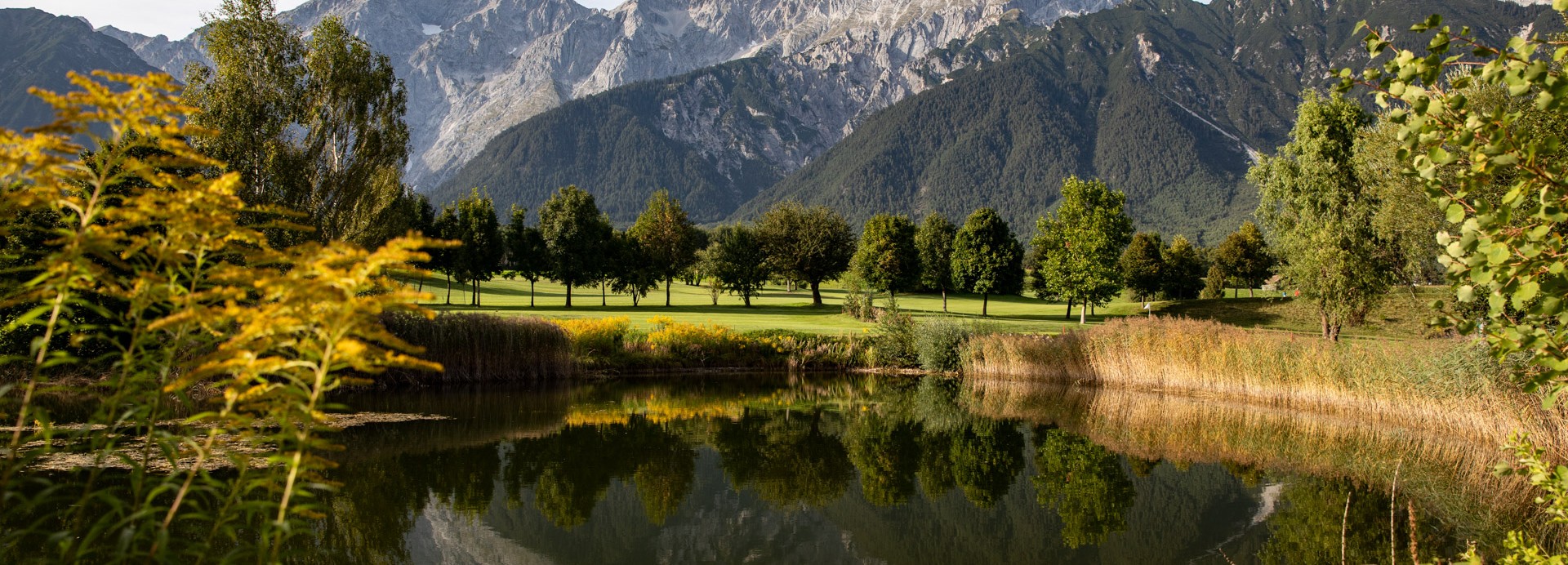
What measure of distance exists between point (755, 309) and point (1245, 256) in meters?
39.2

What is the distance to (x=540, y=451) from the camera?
15.2 m

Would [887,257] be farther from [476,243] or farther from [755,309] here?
[476,243]

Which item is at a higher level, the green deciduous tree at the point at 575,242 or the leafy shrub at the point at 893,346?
the green deciduous tree at the point at 575,242

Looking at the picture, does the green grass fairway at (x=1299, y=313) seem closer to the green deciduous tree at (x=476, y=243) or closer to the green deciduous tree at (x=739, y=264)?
the green deciduous tree at (x=739, y=264)

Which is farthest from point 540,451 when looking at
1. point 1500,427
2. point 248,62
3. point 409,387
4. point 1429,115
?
point 248,62

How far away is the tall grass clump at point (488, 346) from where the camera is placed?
2377 cm

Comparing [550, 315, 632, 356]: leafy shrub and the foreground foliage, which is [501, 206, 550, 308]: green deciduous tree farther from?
the foreground foliage

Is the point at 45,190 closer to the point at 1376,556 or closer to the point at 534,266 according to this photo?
the point at 1376,556

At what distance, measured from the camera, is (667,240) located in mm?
57844

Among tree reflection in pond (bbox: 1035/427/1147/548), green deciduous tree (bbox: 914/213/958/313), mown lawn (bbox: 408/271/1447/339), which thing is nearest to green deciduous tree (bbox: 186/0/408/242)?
mown lawn (bbox: 408/271/1447/339)

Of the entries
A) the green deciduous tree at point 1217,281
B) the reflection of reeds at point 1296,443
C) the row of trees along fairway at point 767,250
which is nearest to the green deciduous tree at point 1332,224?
the reflection of reeds at point 1296,443

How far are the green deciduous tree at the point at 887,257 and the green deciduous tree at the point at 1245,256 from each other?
24.6m

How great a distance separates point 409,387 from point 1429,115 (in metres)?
23.8

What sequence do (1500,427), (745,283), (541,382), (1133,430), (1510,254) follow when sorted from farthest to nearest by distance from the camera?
(745,283), (541,382), (1133,430), (1500,427), (1510,254)
